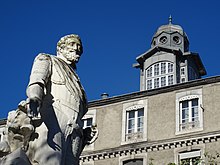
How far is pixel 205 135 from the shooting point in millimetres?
37531

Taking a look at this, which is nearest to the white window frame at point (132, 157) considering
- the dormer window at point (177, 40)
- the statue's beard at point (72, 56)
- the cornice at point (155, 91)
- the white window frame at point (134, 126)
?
the white window frame at point (134, 126)

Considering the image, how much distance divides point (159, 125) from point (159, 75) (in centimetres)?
983

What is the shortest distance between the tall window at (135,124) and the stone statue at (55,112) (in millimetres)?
32332

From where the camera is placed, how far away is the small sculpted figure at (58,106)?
6512 mm

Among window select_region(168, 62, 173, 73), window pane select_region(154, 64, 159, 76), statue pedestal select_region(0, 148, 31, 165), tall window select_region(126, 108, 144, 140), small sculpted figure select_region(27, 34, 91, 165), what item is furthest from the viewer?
window pane select_region(154, 64, 159, 76)

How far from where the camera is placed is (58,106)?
7.07 meters

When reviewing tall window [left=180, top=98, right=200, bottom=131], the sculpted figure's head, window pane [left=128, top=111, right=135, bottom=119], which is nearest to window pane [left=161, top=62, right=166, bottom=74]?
window pane [left=128, top=111, right=135, bottom=119]

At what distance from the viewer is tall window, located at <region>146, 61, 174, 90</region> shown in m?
48.5

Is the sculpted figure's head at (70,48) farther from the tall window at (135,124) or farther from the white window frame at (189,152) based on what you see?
the tall window at (135,124)

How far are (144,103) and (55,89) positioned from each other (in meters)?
33.4

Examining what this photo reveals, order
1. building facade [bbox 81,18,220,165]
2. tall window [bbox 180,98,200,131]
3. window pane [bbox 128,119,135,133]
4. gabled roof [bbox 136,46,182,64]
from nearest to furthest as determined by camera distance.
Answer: building facade [bbox 81,18,220,165] < tall window [bbox 180,98,200,131] < window pane [bbox 128,119,135,133] < gabled roof [bbox 136,46,182,64]

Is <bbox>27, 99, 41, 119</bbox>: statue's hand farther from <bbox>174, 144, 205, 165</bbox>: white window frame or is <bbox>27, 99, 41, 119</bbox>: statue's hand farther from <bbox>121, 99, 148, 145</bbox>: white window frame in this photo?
<bbox>121, 99, 148, 145</bbox>: white window frame

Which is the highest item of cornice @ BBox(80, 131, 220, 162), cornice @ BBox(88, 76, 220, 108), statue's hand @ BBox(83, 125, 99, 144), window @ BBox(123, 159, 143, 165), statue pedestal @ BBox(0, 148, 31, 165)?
cornice @ BBox(88, 76, 220, 108)

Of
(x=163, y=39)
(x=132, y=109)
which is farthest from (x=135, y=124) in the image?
(x=163, y=39)
